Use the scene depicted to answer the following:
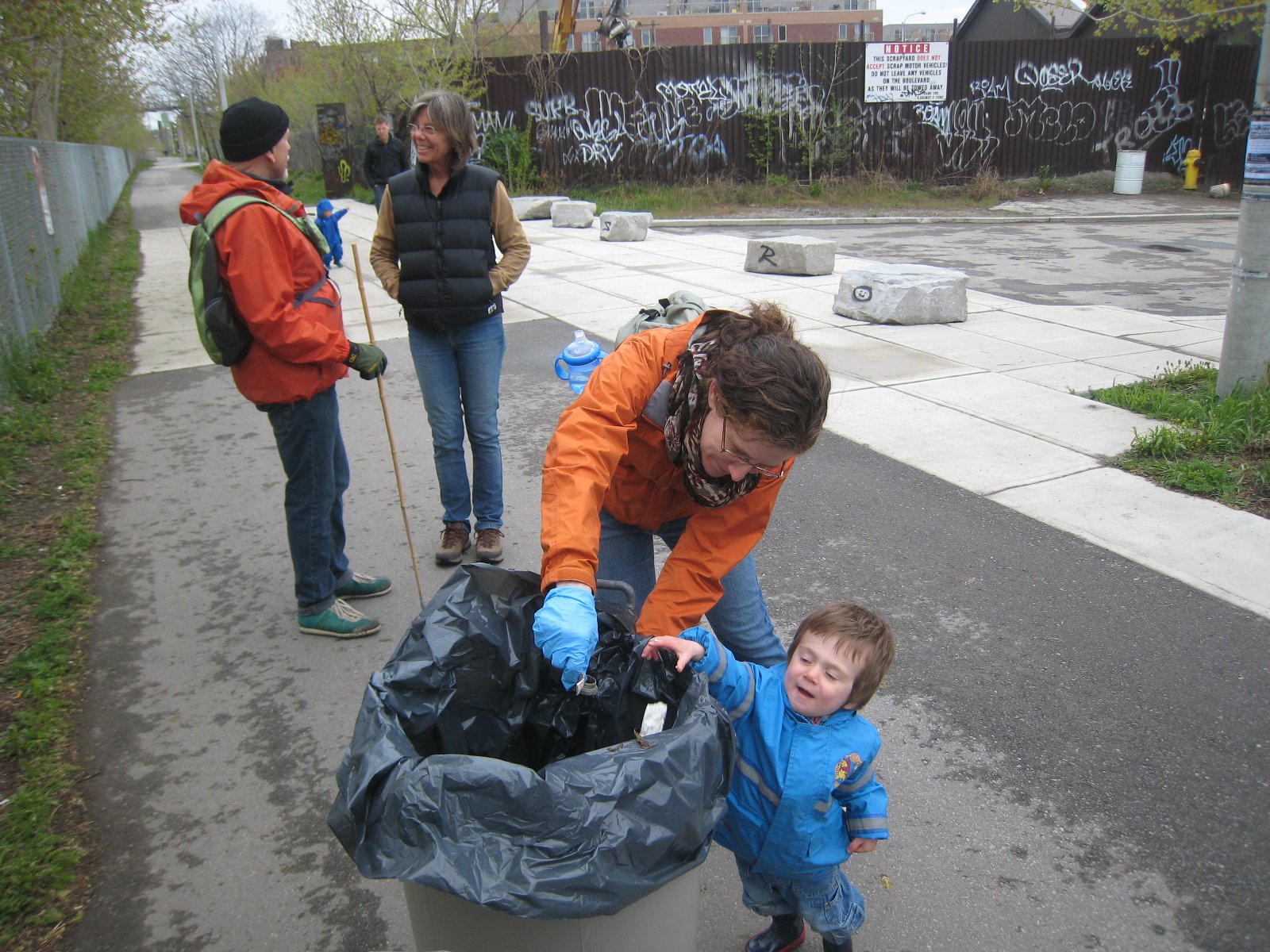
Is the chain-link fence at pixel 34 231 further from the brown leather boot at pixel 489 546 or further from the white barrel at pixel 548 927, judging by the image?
the white barrel at pixel 548 927

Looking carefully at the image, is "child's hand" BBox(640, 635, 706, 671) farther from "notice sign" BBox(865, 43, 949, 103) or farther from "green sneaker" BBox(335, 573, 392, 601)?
"notice sign" BBox(865, 43, 949, 103)

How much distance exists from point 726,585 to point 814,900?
749 mm

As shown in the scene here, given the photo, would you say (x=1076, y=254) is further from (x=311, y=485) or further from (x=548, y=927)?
(x=548, y=927)

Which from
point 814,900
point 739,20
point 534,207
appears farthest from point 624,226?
point 739,20

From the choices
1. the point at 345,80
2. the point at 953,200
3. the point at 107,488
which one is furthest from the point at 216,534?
the point at 345,80

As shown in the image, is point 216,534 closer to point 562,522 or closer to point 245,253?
point 245,253

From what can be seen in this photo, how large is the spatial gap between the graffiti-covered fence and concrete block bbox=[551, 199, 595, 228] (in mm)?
4489

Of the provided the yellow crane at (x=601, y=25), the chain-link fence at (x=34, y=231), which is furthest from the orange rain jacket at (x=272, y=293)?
the yellow crane at (x=601, y=25)

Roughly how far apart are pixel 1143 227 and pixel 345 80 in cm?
2141

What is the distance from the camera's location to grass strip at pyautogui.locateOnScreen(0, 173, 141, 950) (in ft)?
8.15

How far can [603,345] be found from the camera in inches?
325

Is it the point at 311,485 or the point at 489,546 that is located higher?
the point at 311,485

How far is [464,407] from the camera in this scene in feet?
14.5

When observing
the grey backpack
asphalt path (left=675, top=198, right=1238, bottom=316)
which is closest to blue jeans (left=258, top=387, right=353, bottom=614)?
the grey backpack
